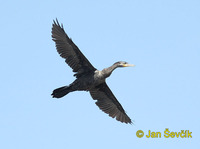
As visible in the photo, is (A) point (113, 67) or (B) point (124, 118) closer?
(A) point (113, 67)

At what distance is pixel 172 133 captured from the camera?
14.2 m

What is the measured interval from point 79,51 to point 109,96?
2.58 m

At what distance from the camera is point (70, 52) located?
14617 mm

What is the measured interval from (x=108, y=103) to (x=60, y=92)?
2593 millimetres

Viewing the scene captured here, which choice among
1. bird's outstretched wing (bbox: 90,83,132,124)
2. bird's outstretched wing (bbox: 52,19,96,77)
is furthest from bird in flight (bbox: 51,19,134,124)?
bird's outstretched wing (bbox: 90,83,132,124)

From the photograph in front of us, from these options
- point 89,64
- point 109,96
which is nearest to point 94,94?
point 109,96

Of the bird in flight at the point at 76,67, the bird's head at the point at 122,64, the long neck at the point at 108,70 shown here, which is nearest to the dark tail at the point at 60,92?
the bird in flight at the point at 76,67

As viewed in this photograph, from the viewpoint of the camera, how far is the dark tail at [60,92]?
14320 millimetres

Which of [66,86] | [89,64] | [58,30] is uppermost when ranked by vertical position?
[58,30]

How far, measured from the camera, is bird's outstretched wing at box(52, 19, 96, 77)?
14484 millimetres

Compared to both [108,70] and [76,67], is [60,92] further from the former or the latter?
[108,70]

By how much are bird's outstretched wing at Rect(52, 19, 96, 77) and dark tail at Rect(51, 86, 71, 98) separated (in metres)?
0.67

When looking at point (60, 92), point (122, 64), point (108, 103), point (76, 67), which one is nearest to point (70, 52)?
point (76, 67)

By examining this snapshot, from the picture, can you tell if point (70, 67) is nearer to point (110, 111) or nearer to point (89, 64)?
point (89, 64)
